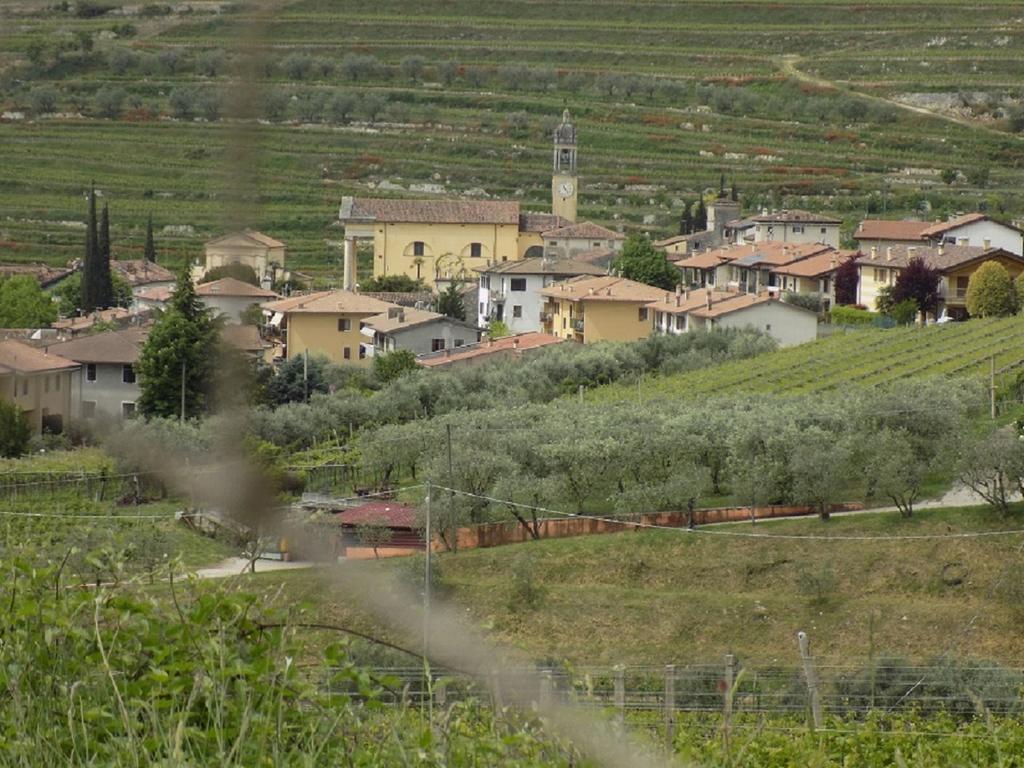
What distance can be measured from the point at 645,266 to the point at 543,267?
5.68 feet

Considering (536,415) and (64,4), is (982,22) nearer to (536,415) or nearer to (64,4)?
(536,415)

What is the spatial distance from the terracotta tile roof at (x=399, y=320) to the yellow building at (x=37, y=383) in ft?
72.9

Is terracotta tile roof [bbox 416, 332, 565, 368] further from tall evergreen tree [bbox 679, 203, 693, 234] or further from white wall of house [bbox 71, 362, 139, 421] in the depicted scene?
white wall of house [bbox 71, 362, 139, 421]

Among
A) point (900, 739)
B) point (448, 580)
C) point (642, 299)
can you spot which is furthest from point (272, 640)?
point (642, 299)

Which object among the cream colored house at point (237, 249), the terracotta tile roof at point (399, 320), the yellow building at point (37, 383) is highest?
the cream colored house at point (237, 249)

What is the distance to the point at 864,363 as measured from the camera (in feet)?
65.4

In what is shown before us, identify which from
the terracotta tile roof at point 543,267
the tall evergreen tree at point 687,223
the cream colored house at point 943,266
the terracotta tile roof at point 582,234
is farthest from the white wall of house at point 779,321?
the tall evergreen tree at point 687,223

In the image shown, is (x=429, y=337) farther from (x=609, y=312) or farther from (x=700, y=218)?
(x=700, y=218)

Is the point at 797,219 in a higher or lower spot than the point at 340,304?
higher

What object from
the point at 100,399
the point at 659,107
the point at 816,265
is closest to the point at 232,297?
the point at 100,399

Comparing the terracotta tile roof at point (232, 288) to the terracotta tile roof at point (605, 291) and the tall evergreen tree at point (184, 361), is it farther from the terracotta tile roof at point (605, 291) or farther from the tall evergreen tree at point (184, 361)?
the terracotta tile roof at point (605, 291)

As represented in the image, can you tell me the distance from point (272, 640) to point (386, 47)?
50.4m

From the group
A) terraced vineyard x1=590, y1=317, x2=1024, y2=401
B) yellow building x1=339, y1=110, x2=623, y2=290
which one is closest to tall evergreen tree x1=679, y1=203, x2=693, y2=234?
yellow building x1=339, y1=110, x2=623, y2=290

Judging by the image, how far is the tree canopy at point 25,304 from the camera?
566 inches
